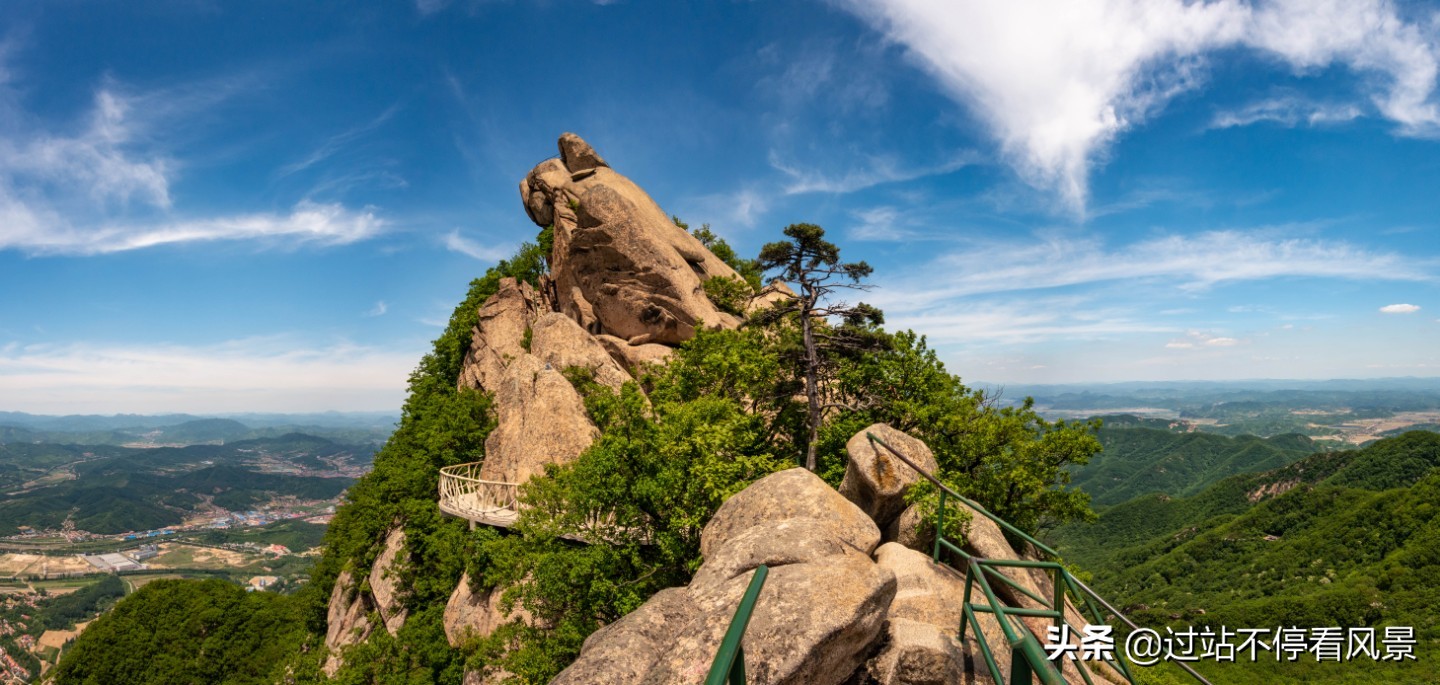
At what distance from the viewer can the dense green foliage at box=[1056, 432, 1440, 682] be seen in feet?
260

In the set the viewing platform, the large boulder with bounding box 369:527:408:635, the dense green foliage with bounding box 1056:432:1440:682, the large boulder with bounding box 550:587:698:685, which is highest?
the large boulder with bounding box 550:587:698:685

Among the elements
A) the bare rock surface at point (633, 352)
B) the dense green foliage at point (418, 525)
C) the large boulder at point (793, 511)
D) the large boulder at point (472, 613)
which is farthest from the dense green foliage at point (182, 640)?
the large boulder at point (793, 511)

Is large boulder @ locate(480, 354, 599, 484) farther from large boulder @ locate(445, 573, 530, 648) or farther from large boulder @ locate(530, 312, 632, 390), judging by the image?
large boulder @ locate(445, 573, 530, 648)

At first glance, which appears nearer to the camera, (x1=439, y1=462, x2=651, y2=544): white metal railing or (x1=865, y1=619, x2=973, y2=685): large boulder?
(x1=865, y1=619, x2=973, y2=685): large boulder

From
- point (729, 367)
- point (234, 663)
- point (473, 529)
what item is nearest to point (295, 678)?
→ point (473, 529)

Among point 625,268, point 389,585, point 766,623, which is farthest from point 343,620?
point 766,623

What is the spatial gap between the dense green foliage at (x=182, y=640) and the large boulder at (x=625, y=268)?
24.7 m

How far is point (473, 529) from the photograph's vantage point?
2256cm

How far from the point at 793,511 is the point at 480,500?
16.9 m

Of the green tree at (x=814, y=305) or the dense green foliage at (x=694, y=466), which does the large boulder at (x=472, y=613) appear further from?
the green tree at (x=814, y=305)

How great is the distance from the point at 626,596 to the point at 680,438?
5.06 meters

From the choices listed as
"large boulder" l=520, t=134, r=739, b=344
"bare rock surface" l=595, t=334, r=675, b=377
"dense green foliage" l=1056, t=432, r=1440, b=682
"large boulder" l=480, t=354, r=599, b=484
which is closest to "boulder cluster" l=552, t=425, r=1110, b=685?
"large boulder" l=480, t=354, r=599, b=484

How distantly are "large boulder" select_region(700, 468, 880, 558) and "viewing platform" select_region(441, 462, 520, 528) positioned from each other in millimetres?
11433

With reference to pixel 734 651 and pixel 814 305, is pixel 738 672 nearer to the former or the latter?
pixel 734 651
